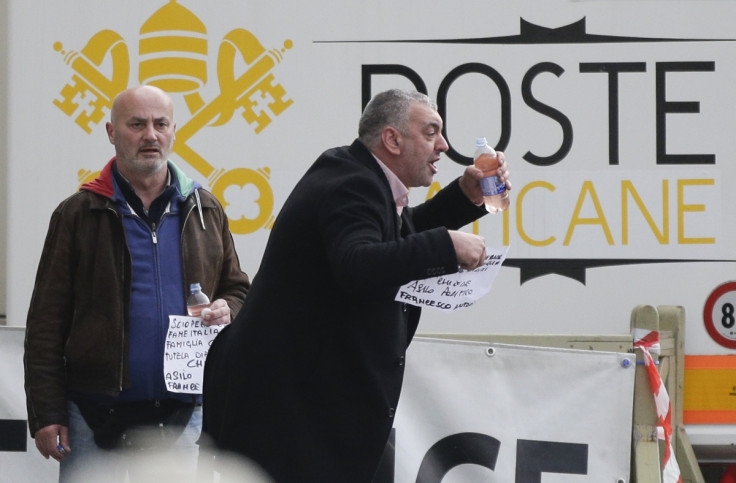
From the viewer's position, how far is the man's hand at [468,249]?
2.95m

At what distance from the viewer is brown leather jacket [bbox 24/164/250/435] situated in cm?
359

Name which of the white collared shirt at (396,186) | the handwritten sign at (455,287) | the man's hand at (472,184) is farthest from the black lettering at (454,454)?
the white collared shirt at (396,186)

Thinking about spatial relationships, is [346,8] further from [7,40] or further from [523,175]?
[7,40]

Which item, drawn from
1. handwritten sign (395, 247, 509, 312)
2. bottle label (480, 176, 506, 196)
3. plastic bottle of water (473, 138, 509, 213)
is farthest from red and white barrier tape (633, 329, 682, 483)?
handwritten sign (395, 247, 509, 312)

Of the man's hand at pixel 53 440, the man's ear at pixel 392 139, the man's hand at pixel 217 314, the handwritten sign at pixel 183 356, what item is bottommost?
the man's hand at pixel 53 440

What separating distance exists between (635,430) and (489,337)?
26.5 inches

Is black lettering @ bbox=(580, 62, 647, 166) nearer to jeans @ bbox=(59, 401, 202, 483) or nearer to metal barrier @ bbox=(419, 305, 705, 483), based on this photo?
metal barrier @ bbox=(419, 305, 705, 483)

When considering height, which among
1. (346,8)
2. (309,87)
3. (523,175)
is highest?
(346,8)

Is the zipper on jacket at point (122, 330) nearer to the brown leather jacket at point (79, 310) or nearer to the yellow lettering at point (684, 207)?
the brown leather jacket at point (79, 310)

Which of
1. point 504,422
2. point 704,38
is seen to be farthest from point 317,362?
point 704,38

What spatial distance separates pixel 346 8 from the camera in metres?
5.00

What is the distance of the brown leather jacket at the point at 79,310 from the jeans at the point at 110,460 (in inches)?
3.2

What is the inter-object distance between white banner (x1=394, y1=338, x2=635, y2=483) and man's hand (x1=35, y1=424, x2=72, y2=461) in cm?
153

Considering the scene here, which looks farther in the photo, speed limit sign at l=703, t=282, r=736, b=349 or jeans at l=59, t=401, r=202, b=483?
speed limit sign at l=703, t=282, r=736, b=349
